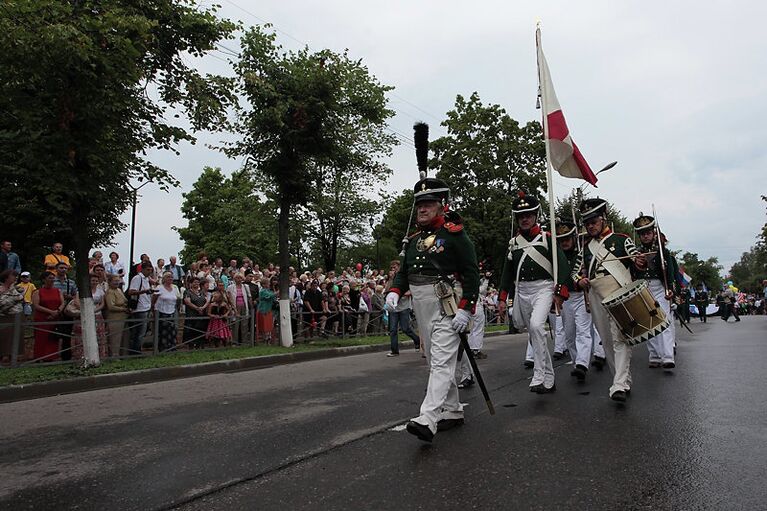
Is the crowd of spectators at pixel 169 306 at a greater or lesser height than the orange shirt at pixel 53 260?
lesser

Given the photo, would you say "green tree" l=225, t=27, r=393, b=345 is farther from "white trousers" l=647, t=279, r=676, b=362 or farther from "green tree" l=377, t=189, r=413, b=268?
"green tree" l=377, t=189, r=413, b=268

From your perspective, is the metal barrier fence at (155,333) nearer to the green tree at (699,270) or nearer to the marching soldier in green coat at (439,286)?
the marching soldier in green coat at (439,286)

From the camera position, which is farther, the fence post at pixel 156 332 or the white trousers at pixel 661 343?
the fence post at pixel 156 332

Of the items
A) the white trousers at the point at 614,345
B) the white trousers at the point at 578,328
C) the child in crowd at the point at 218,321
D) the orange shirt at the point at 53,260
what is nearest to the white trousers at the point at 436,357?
the white trousers at the point at 614,345

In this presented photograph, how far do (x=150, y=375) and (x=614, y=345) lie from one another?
7.26 meters

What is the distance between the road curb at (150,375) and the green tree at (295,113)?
1678 mm

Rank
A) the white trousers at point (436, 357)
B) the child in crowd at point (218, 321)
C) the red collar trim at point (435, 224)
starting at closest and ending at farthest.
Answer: the white trousers at point (436, 357)
the red collar trim at point (435, 224)
the child in crowd at point (218, 321)

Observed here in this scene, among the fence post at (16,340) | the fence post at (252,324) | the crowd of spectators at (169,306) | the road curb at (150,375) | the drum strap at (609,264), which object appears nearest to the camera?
the drum strap at (609,264)

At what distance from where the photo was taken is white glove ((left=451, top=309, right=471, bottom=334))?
15.7 feet

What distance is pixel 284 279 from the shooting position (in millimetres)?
14406

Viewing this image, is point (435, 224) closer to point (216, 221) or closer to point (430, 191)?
point (430, 191)

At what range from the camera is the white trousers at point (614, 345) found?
→ 6113 mm

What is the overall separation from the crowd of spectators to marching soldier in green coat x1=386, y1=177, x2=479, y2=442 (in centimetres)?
401

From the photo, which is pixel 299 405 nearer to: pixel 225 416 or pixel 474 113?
pixel 225 416
